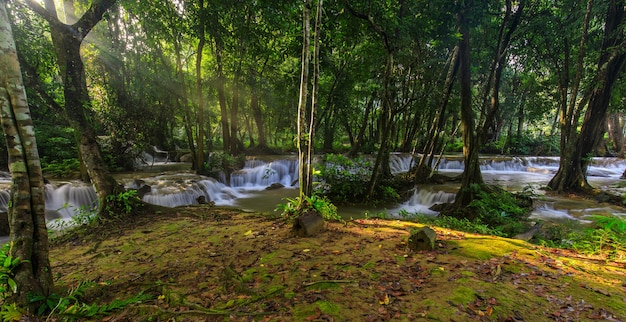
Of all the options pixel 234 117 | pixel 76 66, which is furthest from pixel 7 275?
pixel 234 117

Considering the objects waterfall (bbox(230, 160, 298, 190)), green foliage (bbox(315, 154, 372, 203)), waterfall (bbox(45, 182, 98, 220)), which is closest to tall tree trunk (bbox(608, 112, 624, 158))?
green foliage (bbox(315, 154, 372, 203))

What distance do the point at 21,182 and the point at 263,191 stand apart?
11243 mm

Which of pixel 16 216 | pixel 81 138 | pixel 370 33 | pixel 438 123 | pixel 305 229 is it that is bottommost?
pixel 305 229

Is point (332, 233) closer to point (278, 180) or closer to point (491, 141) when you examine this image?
point (278, 180)

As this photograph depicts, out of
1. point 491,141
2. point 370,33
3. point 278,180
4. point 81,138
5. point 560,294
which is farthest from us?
point 491,141

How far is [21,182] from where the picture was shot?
2.43 metres

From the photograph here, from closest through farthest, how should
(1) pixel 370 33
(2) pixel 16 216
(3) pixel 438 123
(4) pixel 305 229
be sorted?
1. (2) pixel 16 216
2. (4) pixel 305 229
3. (1) pixel 370 33
4. (3) pixel 438 123

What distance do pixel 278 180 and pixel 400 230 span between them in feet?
38.7

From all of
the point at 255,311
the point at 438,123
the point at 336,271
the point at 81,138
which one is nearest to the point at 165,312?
the point at 255,311

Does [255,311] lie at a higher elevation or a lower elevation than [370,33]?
lower

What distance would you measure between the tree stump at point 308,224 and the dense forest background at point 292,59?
15.1ft

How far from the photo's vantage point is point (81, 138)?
554 centimetres

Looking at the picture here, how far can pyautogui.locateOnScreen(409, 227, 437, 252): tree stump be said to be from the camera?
3.88m

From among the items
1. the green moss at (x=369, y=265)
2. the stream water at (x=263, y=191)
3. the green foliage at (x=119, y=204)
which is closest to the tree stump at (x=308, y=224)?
the green moss at (x=369, y=265)
